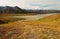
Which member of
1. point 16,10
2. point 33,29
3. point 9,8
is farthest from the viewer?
point 16,10

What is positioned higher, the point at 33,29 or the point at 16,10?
the point at 16,10

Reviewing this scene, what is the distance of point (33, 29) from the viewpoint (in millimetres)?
3631

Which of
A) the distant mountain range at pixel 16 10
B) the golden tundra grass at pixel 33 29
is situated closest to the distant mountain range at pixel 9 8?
the distant mountain range at pixel 16 10

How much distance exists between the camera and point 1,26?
3.81 metres

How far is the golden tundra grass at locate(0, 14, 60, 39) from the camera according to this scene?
3.45m

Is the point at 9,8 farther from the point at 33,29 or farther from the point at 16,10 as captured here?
the point at 33,29

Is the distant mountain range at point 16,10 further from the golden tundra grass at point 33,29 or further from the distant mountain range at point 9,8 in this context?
the golden tundra grass at point 33,29

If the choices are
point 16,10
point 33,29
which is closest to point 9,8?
point 16,10

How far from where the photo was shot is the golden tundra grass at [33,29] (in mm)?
3453

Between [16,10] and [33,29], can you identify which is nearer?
[33,29]

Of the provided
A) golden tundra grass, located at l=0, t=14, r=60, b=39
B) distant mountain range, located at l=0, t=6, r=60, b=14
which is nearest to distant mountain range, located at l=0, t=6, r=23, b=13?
distant mountain range, located at l=0, t=6, r=60, b=14

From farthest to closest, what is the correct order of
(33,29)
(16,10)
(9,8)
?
(16,10) → (9,8) → (33,29)

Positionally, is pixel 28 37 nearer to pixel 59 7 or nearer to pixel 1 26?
pixel 1 26

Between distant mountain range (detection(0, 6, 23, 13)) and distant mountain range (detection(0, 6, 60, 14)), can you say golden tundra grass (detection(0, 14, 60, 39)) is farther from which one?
distant mountain range (detection(0, 6, 23, 13))
